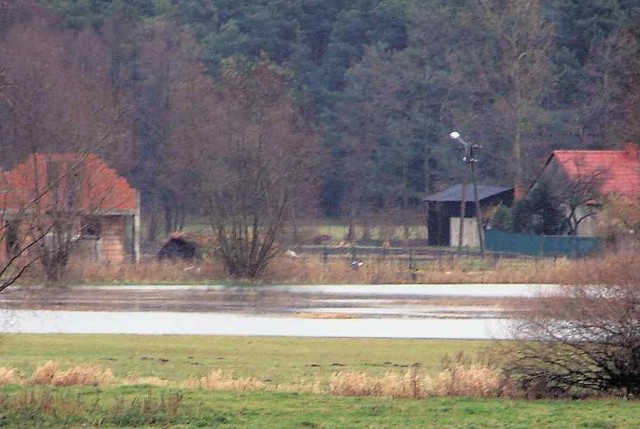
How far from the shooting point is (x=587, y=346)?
14.9m

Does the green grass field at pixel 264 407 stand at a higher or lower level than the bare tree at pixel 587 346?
lower

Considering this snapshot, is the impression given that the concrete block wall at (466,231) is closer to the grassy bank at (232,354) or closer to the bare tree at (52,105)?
the bare tree at (52,105)

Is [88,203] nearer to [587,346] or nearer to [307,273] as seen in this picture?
[307,273]

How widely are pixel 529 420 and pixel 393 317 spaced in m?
15.8

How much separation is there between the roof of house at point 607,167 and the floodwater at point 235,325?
32.6 meters

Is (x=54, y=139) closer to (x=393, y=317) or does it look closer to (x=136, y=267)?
(x=136, y=267)

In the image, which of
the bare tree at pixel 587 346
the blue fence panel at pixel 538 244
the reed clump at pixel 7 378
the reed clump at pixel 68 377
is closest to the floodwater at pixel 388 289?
the blue fence panel at pixel 538 244

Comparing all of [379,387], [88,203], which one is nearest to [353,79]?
[88,203]

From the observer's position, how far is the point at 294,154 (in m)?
49.3

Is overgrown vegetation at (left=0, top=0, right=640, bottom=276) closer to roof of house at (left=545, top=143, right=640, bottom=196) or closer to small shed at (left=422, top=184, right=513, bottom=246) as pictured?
small shed at (left=422, top=184, right=513, bottom=246)

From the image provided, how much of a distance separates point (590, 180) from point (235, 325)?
36.0 metres

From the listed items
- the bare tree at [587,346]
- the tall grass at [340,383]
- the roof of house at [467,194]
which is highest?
the roof of house at [467,194]

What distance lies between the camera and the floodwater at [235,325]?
24.5 m

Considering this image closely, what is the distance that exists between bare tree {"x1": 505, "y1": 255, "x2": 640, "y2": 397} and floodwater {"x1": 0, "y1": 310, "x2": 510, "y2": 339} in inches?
298
